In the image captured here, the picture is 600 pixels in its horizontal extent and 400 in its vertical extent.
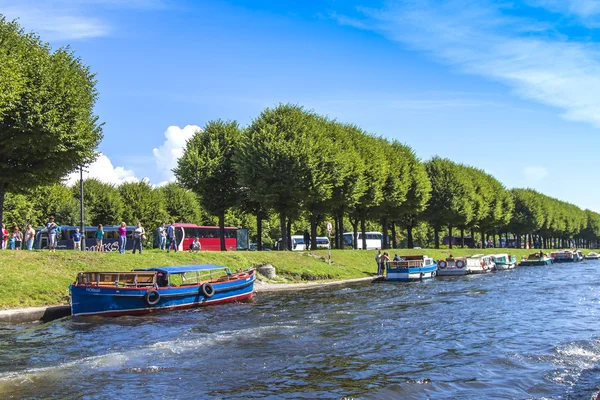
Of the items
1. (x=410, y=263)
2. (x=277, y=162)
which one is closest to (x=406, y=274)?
(x=410, y=263)

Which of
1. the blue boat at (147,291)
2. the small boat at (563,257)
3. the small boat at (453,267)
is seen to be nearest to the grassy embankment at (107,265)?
the blue boat at (147,291)

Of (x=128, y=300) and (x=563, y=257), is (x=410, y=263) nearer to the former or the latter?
(x=128, y=300)

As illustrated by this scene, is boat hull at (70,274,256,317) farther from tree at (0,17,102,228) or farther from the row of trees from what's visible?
the row of trees

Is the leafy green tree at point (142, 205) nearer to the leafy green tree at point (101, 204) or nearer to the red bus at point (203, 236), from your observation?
the leafy green tree at point (101, 204)

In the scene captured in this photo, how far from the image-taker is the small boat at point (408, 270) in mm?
48438

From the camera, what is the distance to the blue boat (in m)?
26.7

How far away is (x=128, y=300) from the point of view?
89.9ft

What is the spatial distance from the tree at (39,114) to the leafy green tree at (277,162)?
16.9m

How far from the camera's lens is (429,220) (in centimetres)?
8644

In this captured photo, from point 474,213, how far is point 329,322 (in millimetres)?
74323

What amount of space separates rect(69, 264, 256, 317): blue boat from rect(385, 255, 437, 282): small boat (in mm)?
19065

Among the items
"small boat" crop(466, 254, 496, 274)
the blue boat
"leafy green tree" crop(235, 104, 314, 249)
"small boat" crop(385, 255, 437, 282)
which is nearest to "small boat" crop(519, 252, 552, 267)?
"small boat" crop(466, 254, 496, 274)

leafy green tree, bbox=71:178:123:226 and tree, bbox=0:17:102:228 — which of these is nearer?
tree, bbox=0:17:102:228

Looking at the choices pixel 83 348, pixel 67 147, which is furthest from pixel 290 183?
pixel 83 348
